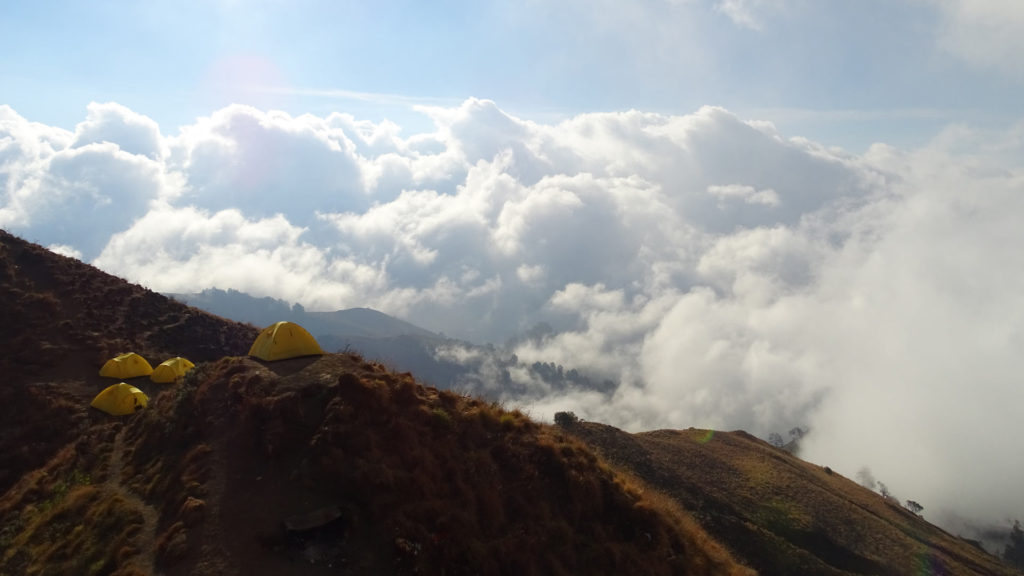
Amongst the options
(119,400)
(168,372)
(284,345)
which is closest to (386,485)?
(284,345)

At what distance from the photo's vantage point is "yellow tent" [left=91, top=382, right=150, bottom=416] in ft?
101

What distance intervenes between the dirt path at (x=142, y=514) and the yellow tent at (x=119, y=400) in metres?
7.66

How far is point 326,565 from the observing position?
47.9 ft

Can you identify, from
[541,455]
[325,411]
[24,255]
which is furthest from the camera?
[24,255]

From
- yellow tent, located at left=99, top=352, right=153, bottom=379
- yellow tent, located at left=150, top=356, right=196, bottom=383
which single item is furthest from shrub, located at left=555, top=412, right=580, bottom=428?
yellow tent, located at left=99, top=352, right=153, bottom=379

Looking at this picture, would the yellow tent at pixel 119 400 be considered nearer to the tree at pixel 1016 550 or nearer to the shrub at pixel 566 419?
the shrub at pixel 566 419

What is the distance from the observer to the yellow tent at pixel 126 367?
117ft

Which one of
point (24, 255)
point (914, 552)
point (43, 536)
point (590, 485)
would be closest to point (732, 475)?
point (914, 552)

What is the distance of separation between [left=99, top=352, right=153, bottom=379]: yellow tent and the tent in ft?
55.1

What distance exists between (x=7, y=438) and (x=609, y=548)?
30.9m

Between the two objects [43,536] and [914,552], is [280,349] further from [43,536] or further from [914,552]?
[914,552]

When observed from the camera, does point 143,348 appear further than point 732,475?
No

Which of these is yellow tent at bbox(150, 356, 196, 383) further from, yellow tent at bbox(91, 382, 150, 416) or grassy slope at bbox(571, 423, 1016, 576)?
grassy slope at bbox(571, 423, 1016, 576)

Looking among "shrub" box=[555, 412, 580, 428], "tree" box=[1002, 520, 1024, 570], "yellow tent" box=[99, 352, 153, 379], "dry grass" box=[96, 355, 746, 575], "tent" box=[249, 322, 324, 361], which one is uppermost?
"tree" box=[1002, 520, 1024, 570]
